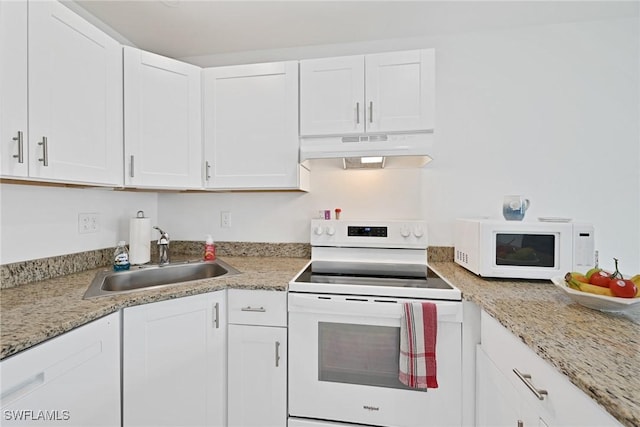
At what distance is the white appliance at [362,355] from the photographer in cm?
120

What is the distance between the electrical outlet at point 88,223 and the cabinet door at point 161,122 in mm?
359

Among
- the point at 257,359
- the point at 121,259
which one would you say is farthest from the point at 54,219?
the point at 257,359

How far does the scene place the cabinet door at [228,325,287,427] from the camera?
1.31 metres

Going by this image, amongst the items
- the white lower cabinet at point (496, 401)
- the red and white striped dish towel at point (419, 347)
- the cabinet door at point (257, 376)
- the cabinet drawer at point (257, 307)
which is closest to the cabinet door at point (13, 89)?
the cabinet drawer at point (257, 307)

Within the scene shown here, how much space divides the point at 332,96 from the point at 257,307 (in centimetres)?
123

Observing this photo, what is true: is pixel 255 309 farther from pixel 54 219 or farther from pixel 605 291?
pixel 605 291

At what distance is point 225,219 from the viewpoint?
6.82 ft

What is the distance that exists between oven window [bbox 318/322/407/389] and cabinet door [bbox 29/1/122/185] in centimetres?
130

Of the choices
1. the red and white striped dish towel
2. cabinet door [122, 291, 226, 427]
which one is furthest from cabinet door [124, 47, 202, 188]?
the red and white striped dish towel

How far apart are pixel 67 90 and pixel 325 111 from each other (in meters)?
1.19

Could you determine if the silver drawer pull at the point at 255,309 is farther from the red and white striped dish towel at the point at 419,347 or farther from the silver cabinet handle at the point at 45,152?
the silver cabinet handle at the point at 45,152

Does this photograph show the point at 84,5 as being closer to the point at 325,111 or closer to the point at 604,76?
the point at 325,111

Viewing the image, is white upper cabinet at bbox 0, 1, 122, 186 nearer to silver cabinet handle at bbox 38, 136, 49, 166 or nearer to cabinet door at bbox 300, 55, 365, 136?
silver cabinet handle at bbox 38, 136, 49, 166

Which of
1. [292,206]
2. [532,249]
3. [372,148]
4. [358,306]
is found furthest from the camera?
[292,206]
